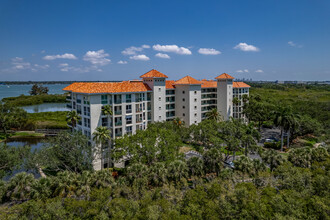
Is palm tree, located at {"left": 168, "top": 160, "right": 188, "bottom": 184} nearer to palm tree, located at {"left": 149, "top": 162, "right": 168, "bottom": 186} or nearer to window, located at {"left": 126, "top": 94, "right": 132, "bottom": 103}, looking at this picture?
palm tree, located at {"left": 149, "top": 162, "right": 168, "bottom": 186}

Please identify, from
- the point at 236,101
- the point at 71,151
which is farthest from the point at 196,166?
the point at 236,101

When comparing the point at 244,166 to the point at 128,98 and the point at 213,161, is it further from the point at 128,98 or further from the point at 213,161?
the point at 128,98

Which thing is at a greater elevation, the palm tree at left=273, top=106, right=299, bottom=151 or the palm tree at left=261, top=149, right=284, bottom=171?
the palm tree at left=273, top=106, right=299, bottom=151

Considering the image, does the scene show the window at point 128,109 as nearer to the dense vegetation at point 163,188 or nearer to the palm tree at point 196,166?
the dense vegetation at point 163,188

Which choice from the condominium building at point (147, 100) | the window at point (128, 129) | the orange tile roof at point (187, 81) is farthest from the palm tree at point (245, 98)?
the window at point (128, 129)

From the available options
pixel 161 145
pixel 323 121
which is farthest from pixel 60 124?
pixel 323 121

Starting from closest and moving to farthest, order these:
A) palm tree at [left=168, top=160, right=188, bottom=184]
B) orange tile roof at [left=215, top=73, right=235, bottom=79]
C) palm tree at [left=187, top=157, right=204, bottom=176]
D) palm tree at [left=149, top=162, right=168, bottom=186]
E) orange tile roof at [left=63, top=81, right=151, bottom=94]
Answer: palm tree at [left=149, top=162, right=168, bottom=186] → palm tree at [left=168, top=160, right=188, bottom=184] → palm tree at [left=187, top=157, right=204, bottom=176] → orange tile roof at [left=63, top=81, right=151, bottom=94] → orange tile roof at [left=215, top=73, right=235, bottom=79]

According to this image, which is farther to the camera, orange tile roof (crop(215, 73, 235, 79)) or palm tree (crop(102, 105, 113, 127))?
orange tile roof (crop(215, 73, 235, 79))

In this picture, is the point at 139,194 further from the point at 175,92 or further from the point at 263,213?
the point at 175,92

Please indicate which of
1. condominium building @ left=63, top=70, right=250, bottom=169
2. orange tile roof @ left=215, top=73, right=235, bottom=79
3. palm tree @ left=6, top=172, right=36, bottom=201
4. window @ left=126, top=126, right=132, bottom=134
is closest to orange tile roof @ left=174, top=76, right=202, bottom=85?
condominium building @ left=63, top=70, right=250, bottom=169
